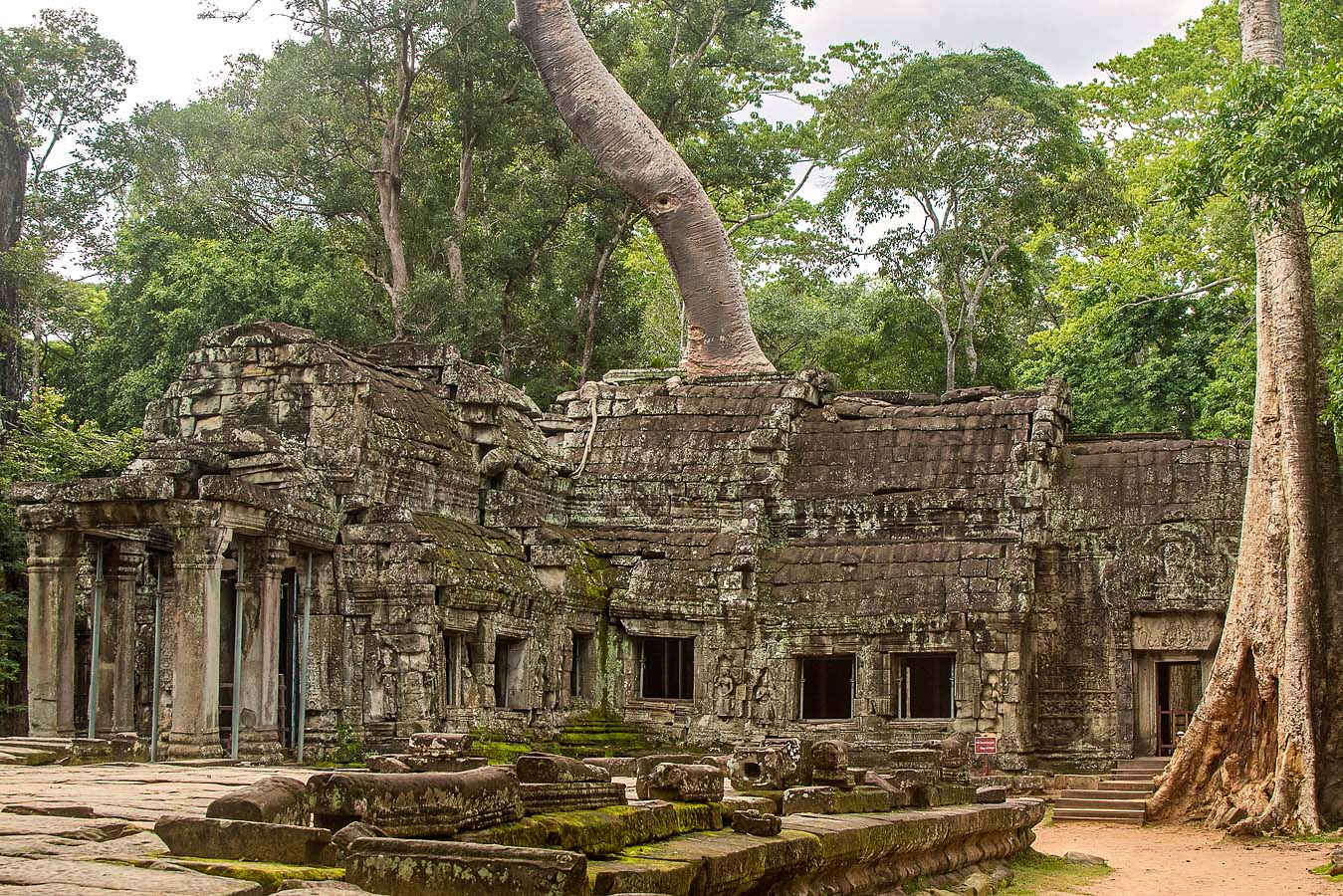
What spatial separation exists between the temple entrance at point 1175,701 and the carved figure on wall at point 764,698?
5.19 meters

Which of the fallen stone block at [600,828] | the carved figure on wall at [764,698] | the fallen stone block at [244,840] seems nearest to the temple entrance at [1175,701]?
the carved figure on wall at [764,698]

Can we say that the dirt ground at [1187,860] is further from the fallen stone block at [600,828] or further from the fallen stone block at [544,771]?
the fallen stone block at [544,771]

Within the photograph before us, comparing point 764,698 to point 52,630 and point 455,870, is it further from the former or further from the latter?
point 455,870

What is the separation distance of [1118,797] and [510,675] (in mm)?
7843

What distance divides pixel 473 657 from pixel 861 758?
533 cm

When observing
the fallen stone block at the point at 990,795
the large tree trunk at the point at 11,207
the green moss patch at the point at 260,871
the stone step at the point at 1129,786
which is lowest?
the stone step at the point at 1129,786

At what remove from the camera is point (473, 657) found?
20.2m

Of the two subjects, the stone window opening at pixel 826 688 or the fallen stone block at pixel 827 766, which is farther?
the stone window opening at pixel 826 688

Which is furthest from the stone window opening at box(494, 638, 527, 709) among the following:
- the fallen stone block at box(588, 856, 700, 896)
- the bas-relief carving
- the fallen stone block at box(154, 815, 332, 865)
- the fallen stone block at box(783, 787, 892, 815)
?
the fallen stone block at box(154, 815, 332, 865)

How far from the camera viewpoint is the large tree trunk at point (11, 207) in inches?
1103

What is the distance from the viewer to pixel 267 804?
743 centimetres

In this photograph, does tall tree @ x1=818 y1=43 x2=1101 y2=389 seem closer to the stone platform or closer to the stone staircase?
the stone staircase

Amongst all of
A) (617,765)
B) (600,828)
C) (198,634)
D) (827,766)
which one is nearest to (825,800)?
(827,766)

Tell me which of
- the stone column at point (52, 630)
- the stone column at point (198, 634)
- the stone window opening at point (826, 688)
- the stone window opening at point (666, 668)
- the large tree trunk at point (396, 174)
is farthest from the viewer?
the large tree trunk at point (396, 174)
